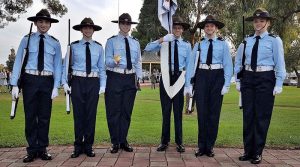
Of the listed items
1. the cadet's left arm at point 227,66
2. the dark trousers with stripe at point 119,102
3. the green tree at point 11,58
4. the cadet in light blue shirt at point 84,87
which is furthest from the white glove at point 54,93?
the green tree at point 11,58

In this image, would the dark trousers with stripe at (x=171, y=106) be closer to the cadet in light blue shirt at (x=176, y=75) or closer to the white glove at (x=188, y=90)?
the cadet in light blue shirt at (x=176, y=75)

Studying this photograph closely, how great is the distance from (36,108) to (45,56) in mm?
857

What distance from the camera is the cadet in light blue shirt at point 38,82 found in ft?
22.8

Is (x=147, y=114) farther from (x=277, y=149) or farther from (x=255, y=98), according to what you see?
(x=255, y=98)

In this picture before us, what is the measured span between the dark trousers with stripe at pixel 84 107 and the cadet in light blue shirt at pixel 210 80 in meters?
1.78

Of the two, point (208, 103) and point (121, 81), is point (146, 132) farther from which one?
point (208, 103)

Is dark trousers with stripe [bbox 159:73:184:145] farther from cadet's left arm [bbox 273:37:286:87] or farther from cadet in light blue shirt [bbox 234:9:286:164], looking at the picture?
cadet's left arm [bbox 273:37:286:87]

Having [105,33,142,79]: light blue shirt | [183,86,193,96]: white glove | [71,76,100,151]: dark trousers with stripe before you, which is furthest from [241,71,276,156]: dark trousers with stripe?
[71,76,100,151]: dark trousers with stripe

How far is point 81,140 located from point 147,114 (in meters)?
7.33

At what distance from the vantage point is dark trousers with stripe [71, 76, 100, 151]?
24.0 ft

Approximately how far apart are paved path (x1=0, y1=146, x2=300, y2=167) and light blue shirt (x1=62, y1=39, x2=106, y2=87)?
4.17 ft

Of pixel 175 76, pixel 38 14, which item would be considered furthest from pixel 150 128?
pixel 38 14

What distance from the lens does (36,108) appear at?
709cm

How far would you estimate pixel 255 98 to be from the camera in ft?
23.3
